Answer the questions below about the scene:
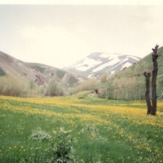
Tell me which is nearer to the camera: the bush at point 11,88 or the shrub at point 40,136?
the shrub at point 40,136

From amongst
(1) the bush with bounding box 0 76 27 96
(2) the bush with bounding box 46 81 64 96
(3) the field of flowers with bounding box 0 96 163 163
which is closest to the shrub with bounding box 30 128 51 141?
(3) the field of flowers with bounding box 0 96 163 163

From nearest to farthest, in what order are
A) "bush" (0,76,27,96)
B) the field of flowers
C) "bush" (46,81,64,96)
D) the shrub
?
the field of flowers, the shrub, "bush" (0,76,27,96), "bush" (46,81,64,96)

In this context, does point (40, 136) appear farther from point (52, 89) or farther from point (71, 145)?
point (52, 89)

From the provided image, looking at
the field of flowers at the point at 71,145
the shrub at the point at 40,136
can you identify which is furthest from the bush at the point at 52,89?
the shrub at the point at 40,136

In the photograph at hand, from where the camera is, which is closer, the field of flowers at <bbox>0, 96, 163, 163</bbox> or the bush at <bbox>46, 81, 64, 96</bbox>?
the field of flowers at <bbox>0, 96, 163, 163</bbox>

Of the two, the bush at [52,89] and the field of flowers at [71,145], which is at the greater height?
the bush at [52,89]

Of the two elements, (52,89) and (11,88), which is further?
(52,89)

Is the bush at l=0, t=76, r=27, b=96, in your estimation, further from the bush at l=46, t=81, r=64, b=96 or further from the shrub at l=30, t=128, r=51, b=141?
the shrub at l=30, t=128, r=51, b=141

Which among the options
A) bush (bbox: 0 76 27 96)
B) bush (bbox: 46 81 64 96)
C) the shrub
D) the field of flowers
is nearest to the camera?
the field of flowers

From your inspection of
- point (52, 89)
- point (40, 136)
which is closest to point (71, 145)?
point (40, 136)

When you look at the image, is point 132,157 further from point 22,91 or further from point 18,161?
point 22,91

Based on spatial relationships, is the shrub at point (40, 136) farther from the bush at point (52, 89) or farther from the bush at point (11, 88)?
the bush at point (52, 89)

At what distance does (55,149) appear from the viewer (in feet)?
34.0

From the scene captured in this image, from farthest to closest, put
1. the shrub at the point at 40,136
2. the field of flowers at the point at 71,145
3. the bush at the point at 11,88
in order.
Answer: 1. the bush at the point at 11,88
2. the shrub at the point at 40,136
3. the field of flowers at the point at 71,145
